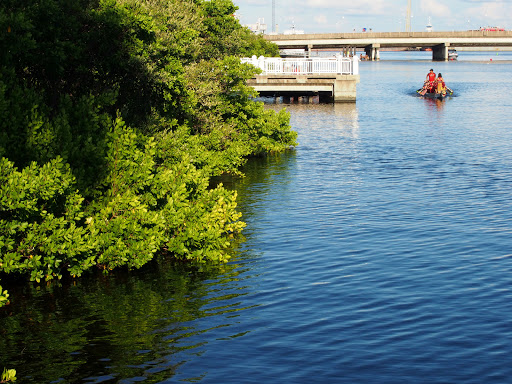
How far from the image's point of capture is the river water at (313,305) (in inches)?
457

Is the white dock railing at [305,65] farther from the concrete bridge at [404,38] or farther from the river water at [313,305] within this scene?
the concrete bridge at [404,38]

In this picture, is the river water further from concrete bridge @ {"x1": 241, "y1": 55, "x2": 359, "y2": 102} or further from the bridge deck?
the bridge deck

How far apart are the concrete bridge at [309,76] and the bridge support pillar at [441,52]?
109235 millimetres

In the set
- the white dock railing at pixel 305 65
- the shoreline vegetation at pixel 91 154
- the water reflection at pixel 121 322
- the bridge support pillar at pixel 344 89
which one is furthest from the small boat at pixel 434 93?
the water reflection at pixel 121 322

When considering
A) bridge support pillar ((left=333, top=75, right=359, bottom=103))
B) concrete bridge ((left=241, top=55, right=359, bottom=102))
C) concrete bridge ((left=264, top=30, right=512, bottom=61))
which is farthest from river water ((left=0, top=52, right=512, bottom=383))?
concrete bridge ((left=264, top=30, right=512, bottom=61))

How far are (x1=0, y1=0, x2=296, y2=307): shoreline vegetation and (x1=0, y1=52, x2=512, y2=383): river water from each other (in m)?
0.95

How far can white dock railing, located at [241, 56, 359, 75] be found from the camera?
59.8m

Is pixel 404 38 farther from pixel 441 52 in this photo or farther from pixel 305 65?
pixel 305 65

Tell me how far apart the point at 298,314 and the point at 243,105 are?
1999cm

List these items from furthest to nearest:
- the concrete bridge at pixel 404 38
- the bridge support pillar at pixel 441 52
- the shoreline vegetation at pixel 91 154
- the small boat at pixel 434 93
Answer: the bridge support pillar at pixel 441 52, the concrete bridge at pixel 404 38, the small boat at pixel 434 93, the shoreline vegetation at pixel 91 154

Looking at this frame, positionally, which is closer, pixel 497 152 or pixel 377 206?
pixel 377 206

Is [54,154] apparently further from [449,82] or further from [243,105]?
[449,82]

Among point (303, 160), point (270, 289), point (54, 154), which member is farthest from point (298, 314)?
point (303, 160)

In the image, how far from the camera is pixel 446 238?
19219 mm
